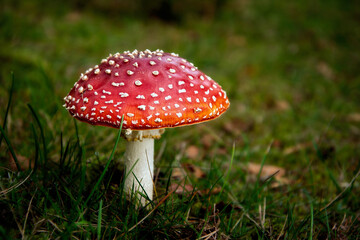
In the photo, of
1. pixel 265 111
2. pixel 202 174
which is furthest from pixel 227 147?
pixel 265 111

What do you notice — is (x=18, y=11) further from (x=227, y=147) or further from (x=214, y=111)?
(x=214, y=111)

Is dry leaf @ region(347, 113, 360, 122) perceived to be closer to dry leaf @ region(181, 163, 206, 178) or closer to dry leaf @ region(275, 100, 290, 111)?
dry leaf @ region(275, 100, 290, 111)

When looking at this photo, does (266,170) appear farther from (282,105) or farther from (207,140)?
(282,105)

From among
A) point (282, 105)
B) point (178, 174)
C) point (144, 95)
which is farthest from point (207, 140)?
point (144, 95)

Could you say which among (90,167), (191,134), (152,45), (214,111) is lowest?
(191,134)

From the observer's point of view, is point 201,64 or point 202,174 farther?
point 201,64

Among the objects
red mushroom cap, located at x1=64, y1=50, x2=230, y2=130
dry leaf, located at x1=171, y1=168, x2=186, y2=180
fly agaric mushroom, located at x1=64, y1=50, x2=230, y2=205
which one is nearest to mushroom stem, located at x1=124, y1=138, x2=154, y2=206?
fly agaric mushroom, located at x1=64, y1=50, x2=230, y2=205
